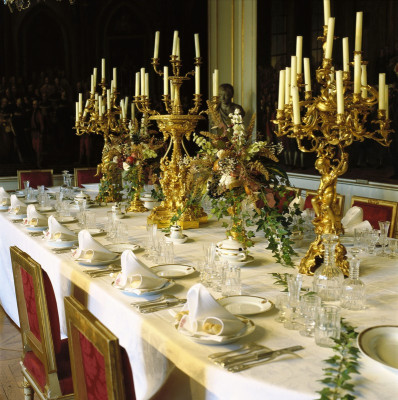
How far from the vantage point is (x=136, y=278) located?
2393 millimetres

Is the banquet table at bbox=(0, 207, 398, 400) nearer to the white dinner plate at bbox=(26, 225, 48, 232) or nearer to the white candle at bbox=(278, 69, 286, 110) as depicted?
the white dinner plate at bbox=(26, 225, 48, 232)

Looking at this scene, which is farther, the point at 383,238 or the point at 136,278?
the point at 383,238

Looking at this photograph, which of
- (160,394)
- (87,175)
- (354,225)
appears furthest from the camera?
(87,175)

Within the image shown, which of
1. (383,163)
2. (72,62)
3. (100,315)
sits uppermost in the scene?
(72,62)

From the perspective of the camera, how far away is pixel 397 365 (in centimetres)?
173

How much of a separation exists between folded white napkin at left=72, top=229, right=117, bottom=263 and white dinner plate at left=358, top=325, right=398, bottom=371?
62.5 inches

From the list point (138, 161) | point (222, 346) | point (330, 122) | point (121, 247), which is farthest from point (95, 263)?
point (138, 161)

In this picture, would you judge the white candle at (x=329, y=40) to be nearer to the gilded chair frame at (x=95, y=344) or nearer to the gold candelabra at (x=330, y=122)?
the gold candelabra at (x=330, y=122)

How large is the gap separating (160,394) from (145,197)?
120 inches

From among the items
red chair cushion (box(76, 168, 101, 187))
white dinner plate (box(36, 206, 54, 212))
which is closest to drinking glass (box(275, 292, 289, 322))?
white dinner plate (box(36, 206, 54, 212))

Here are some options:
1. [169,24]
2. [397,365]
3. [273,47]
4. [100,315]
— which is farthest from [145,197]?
[169,24]

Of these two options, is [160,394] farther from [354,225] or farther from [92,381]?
[354,225]

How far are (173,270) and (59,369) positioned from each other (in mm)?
755

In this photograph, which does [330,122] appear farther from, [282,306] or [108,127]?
[108,127]
